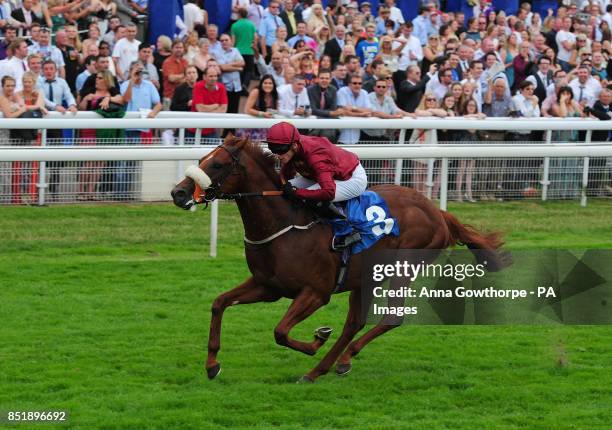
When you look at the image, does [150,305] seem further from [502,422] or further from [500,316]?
[502,422]

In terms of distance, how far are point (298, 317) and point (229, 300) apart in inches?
16.7

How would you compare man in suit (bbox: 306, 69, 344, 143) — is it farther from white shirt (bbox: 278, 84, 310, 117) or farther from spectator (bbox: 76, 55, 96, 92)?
spectator (bbox: 76, 55, 96, 92)

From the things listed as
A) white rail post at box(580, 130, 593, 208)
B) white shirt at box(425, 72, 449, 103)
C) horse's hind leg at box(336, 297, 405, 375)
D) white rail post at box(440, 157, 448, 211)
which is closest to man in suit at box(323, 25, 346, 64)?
white shirt at box(425, 72, 449, 103)

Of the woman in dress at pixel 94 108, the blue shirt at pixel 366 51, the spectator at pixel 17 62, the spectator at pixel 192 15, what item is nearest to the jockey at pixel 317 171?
the woman in dress at pixel 94 108

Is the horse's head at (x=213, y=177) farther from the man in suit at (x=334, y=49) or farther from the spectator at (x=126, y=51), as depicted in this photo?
the man in suit at (x=334, y=49)

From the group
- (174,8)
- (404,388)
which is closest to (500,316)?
(404,388)

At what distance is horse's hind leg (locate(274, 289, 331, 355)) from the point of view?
22.7 ft

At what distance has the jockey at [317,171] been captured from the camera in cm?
698

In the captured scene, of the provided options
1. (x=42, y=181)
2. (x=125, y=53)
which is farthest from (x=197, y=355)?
(x=125, y=53)

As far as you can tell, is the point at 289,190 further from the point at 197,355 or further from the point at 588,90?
the point at 588,90

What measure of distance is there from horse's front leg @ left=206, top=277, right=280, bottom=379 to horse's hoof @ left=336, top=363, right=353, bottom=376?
1.89 ft

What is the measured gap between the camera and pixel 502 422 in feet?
20.9

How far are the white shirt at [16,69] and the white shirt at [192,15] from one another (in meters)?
3.73

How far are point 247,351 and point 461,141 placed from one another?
5363 millimetres
